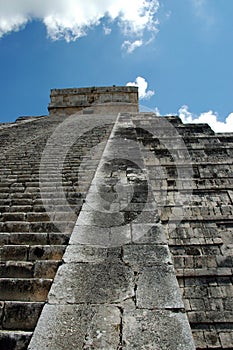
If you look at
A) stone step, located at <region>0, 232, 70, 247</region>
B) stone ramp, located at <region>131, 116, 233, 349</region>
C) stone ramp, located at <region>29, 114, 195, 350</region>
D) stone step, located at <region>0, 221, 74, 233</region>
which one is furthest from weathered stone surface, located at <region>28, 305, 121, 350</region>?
stone ramp, located at <region>131, 116, 233, 349</region>

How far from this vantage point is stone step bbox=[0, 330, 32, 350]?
1.40 m

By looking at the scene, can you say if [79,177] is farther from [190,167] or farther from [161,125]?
[161,125]

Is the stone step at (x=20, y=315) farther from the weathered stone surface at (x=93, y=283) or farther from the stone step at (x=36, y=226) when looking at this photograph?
the stone step at (x=36, y=226)

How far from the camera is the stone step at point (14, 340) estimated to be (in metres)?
1.40

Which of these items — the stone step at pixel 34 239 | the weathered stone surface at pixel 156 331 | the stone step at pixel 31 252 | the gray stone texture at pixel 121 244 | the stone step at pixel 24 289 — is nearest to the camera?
the weathered stone surface at pixel 156 331

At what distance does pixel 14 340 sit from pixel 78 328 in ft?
1.24

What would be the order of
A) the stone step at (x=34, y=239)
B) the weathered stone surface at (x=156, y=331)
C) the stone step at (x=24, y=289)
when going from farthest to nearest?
the stone step at (x=34, y=239) < the stone step at (x=24, y=289) < the weathered stone surface at (x=156, y=331)

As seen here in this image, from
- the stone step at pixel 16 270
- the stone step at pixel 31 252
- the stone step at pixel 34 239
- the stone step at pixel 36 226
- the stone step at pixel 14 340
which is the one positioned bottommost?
the stone step at pixel 14 340

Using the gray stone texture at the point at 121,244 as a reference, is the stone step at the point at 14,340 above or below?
below

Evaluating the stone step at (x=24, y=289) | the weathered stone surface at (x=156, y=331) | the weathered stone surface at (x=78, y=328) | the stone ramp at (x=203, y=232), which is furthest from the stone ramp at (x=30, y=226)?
the stone ramp at (x=203, y=232)

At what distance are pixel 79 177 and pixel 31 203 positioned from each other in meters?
1.06

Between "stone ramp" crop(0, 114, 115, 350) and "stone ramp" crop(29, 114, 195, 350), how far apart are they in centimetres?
18

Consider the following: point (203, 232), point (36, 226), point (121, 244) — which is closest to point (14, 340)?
point (121, 244)

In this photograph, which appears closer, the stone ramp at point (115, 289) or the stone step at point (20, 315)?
the stone ramp at point (115, 289)
